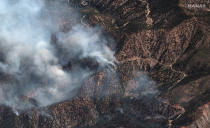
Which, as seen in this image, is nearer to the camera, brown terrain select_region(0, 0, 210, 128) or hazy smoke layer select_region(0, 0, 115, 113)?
brown terrain select_region(0, 0, 210, 128)

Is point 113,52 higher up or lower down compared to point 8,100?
higher up

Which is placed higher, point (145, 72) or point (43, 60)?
point (43, 60)

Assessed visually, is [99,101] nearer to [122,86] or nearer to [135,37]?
[122,86]

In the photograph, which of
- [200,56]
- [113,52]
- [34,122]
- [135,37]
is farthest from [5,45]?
[200,56]

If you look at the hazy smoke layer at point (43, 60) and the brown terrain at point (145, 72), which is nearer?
the brown terrain at point (145, 72)
